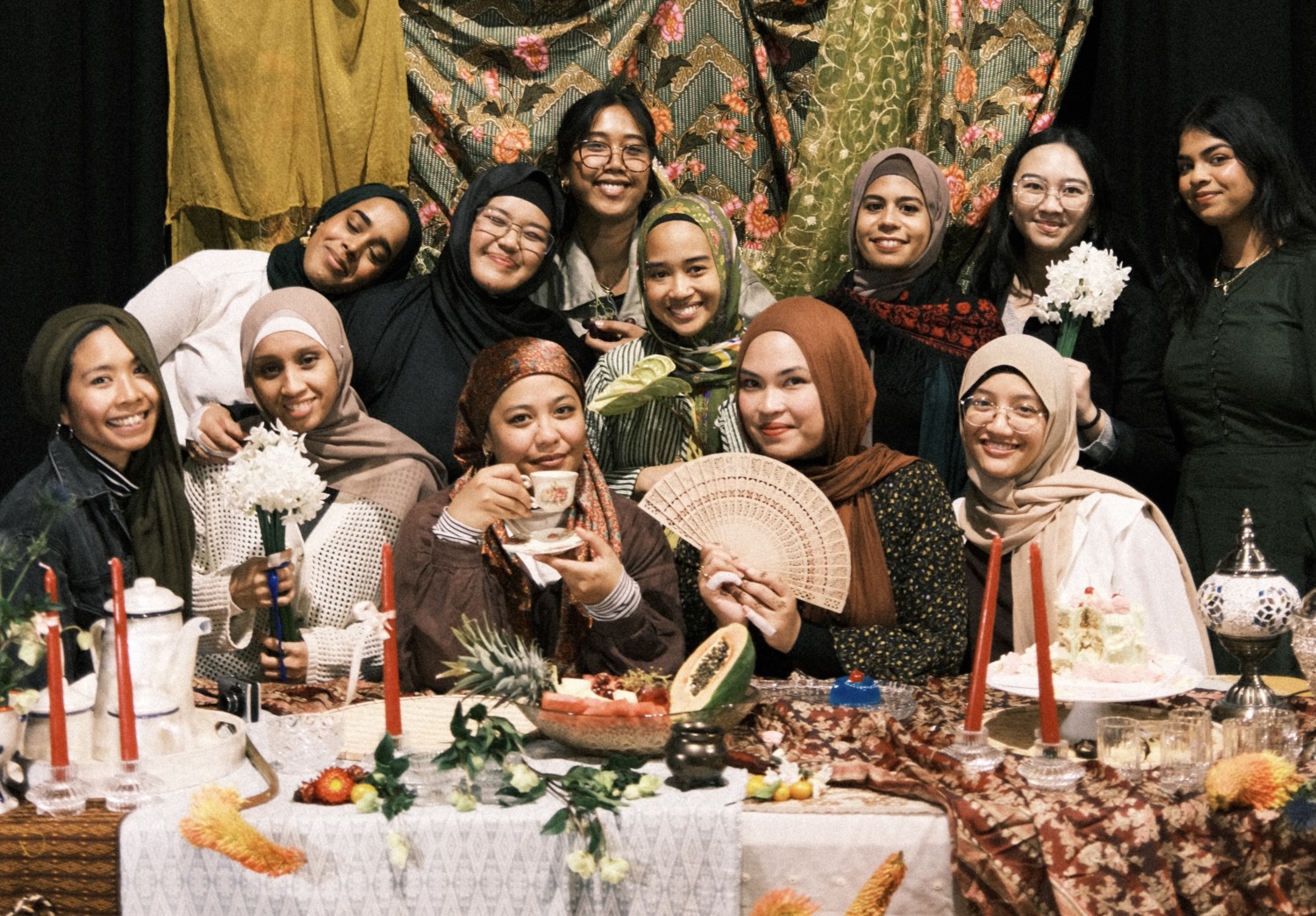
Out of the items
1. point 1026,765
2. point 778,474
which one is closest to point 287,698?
point 778,474

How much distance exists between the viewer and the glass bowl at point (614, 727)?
241 centimetres

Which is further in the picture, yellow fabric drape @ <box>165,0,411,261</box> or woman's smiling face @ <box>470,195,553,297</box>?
yellow fabric drape @ <box>165,0,411,261</box>

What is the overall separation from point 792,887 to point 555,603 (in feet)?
3.35

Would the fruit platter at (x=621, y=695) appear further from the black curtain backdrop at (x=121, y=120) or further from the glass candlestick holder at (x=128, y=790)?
the black curtain backdrop at (x=121, y=120)

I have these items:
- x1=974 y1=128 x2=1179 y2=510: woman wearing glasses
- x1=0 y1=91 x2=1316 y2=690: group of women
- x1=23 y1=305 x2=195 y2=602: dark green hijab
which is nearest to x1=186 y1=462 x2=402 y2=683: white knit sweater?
x1=0 y1=91 x2=1316 y2=690: group of women

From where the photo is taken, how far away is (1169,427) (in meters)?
4.24

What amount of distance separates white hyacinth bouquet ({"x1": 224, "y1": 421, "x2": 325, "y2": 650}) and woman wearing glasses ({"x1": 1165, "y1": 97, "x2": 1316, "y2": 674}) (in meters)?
2.39

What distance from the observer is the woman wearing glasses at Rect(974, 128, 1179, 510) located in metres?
4.12

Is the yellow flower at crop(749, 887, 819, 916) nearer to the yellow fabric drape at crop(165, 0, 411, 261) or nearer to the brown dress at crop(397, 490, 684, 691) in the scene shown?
the brown dress at crop(397, 490, 684, 691)

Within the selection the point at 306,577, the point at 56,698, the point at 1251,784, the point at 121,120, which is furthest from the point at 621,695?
the point at 121,120

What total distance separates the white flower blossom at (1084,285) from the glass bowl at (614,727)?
1947 millimetres

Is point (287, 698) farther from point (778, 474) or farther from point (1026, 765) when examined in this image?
point (1026, 765)

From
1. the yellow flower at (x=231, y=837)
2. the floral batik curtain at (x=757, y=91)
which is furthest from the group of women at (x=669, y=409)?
the yellow flower at (x=231, y=837)

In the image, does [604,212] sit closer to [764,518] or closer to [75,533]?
[764,518]
